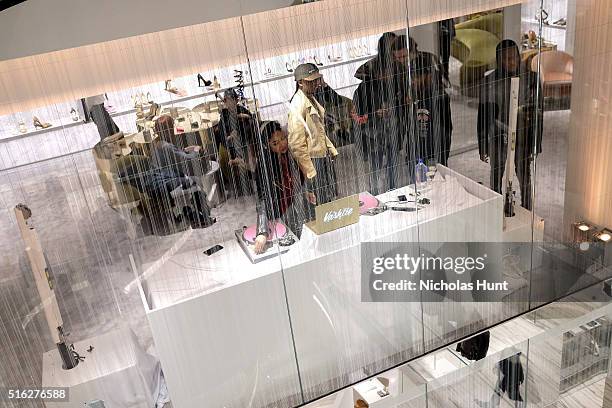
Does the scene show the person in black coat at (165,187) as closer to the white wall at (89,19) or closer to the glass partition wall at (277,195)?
the glass partition wall at (277,195)

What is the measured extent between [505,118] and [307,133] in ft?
3.79

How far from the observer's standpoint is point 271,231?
10.5ft

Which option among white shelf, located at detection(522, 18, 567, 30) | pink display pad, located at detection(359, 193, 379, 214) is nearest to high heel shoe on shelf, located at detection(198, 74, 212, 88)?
pink display pad, located at detection(359, 193, 379, 214)

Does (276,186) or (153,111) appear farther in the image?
(276,186)

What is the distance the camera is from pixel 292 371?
11.5 feet

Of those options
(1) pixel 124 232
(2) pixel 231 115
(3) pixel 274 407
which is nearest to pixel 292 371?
(3) pixel 274 407

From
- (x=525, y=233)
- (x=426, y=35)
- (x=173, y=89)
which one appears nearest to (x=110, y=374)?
(x=173, y=89)

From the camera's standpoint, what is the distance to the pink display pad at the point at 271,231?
10.3 feet

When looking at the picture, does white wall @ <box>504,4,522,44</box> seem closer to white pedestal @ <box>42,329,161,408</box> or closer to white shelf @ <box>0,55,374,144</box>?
white shelf @ <box>0,55,374,144</box>

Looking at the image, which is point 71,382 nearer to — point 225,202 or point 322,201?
point 225,202

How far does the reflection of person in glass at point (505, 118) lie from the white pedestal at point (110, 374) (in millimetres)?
2045

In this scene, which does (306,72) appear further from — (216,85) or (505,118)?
(505,118)

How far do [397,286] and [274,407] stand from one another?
3.03 ft

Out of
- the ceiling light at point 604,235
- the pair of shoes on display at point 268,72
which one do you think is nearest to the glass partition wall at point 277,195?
the pair of shoes on display at point 268,72
